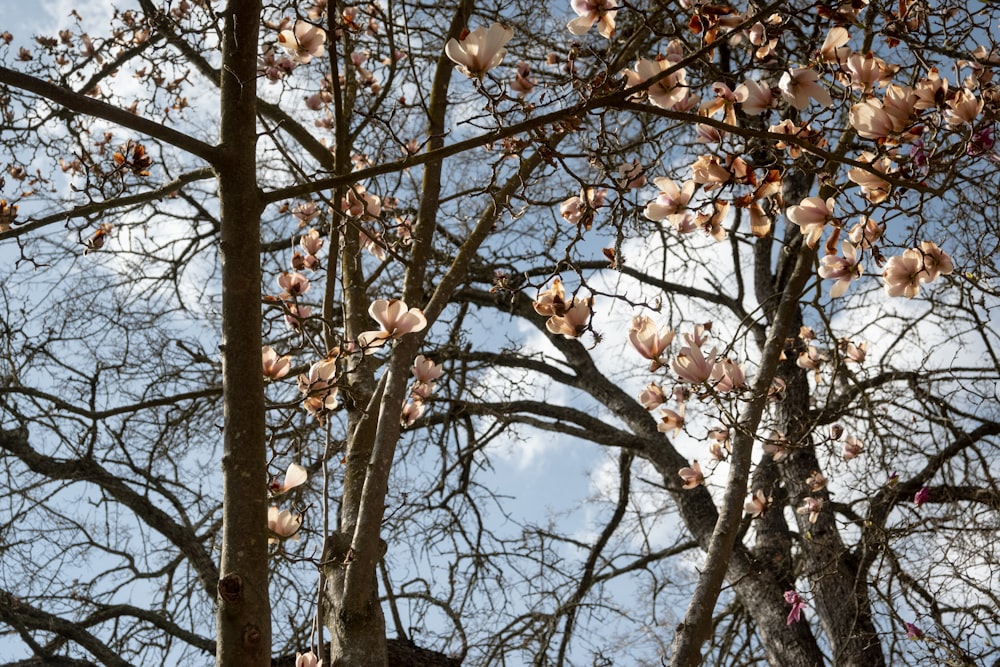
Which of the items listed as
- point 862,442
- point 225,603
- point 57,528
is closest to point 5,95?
point 57,528

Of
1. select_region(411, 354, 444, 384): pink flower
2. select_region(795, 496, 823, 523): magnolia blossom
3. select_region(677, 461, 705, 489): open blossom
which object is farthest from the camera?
select_region(795, 496, 823, 523): magnolia blossom

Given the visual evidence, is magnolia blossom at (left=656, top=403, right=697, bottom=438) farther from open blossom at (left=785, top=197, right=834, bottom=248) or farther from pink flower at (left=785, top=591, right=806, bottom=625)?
pink flower at (left=785, top=591, right=806, bottom=625)

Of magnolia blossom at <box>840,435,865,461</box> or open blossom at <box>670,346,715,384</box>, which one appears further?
magnolia blossom at <box>840,435,865,461</box>

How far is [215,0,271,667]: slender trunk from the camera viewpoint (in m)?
1.40

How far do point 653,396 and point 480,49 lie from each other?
4.32ft

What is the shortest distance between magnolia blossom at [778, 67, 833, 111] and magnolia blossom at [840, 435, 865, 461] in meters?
2.02

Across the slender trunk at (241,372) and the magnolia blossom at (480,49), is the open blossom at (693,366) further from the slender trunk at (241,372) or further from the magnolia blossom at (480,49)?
the slender trunk at (241,372)

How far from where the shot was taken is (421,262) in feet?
8.75

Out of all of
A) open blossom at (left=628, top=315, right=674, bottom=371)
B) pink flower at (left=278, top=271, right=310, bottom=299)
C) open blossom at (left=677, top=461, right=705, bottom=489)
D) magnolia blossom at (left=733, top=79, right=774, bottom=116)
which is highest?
magnolia blossom at (left=733, top=79, right=774, bottom=116)

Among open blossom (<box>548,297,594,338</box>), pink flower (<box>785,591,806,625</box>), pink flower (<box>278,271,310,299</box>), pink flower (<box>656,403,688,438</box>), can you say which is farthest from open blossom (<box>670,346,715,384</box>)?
pink flower (<box>785,591,806,625</box>)

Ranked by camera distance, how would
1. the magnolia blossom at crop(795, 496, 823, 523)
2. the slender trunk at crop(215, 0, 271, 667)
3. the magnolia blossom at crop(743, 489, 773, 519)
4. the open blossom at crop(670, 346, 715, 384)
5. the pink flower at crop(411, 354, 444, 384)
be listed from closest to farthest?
the slender trunk at crop(215, 0, 271, 667) → the open blossom at crop(670, 346, 715, 384) → the pink flower at crop(411, 354, 444, 384) → the magnolia blossom at crop(743, 489, 773, 519) → the magnolia blossom at crop(795, 496, 823, 523)

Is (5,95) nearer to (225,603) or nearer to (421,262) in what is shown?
(421,262)

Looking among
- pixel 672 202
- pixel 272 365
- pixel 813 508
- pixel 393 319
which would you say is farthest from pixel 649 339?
pixel 813 508

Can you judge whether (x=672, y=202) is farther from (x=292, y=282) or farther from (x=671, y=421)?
(x=292, y=282)
